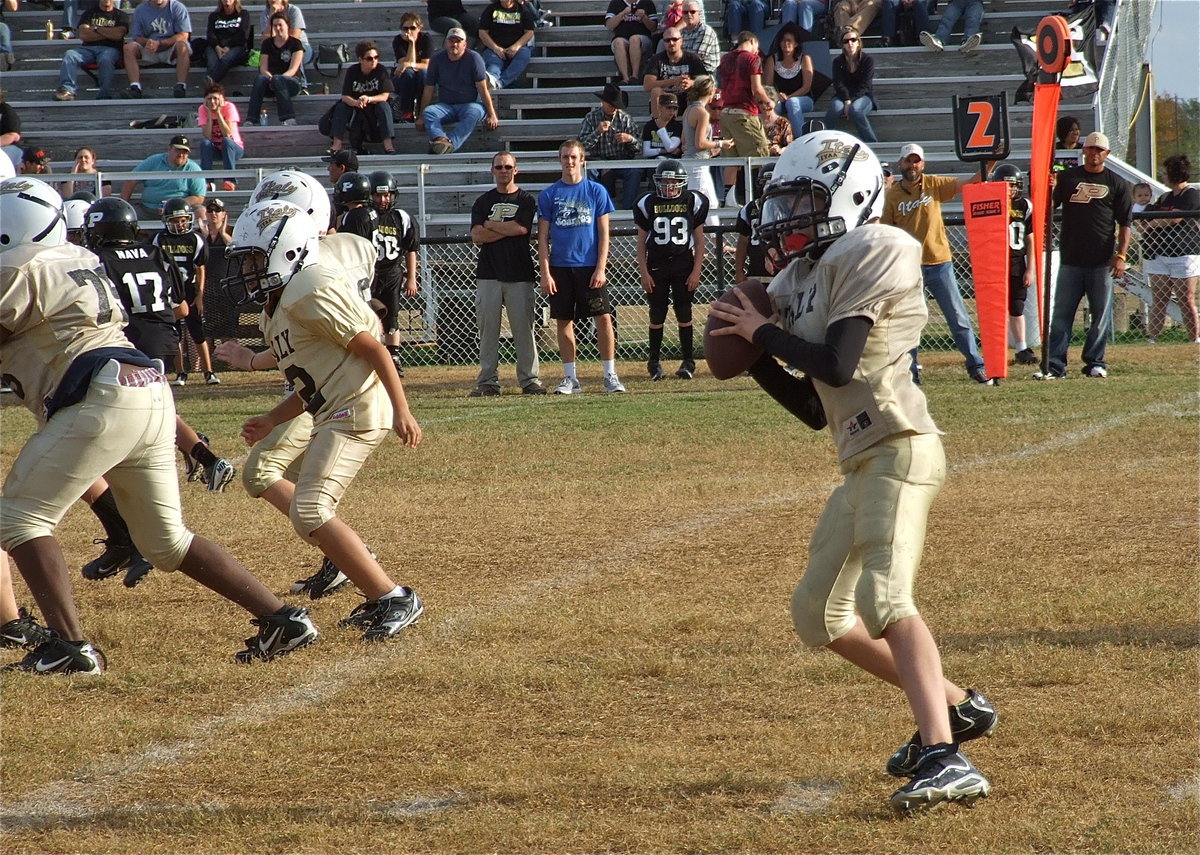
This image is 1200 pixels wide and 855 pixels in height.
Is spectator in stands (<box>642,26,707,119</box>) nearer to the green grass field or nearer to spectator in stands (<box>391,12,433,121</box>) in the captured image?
spectator in stands (<box>391,12,433,121</box>)

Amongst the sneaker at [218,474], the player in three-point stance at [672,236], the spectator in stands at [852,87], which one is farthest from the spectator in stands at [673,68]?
the sneaker at [218,474]

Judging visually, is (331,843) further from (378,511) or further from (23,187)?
(378,511)

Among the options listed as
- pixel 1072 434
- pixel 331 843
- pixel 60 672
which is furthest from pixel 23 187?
pixel 1072 434

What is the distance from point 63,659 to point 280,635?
78 centimetres

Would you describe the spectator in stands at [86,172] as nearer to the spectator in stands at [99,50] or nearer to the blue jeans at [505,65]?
the spectator in stands at [99,50]

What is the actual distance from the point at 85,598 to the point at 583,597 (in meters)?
2.33

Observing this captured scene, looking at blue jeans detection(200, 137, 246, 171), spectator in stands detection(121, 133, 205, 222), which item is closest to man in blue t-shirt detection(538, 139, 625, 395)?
spectator in stands detection(121, 133, 205, 222)

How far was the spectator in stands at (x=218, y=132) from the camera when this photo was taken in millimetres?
18859

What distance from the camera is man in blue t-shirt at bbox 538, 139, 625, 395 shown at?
13.0m

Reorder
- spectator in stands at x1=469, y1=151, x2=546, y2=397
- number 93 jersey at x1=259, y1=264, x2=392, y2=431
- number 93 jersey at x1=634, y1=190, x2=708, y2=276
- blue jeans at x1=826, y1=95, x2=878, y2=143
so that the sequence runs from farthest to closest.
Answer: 1. blue jeans at x1=826, y1=95, x2=878, y2=143
2. number 93 jersey at x1=634, y1=190, x2=708, y2=276
3. spectator in stands at x1=469, y1=151, x2=546, y2=397
4. number 93 jersey at x1=259, y1=264, x2=392, y2=431

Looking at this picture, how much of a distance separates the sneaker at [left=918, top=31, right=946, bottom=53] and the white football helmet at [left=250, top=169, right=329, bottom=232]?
1480 cm

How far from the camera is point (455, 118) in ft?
63.2

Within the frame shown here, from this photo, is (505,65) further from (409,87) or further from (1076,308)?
(1076,308)

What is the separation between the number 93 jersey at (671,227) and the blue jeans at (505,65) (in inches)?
315
